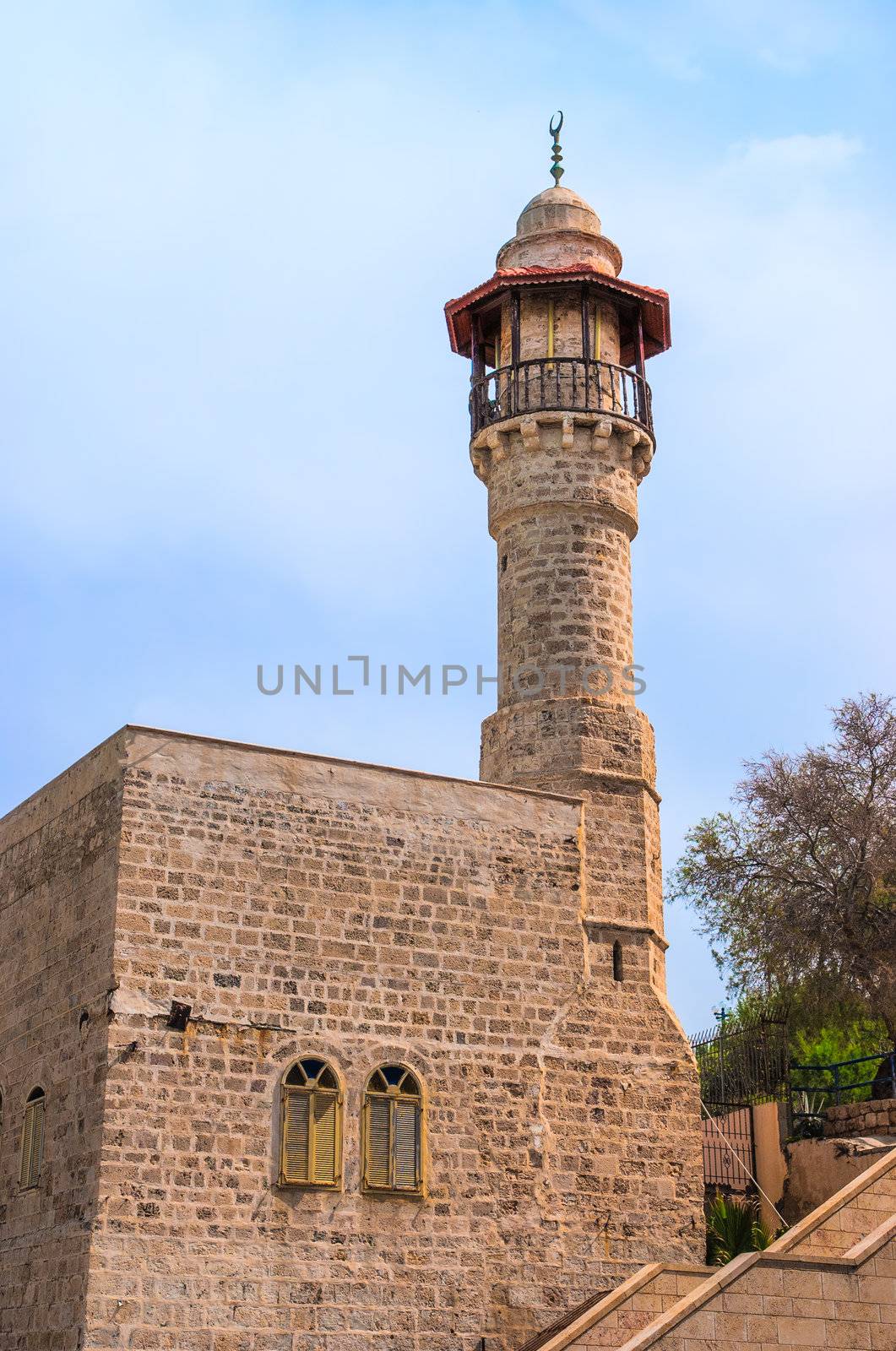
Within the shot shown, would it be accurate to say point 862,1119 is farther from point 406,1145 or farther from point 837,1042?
point 837,1042

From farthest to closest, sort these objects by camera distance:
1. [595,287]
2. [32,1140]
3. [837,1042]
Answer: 1. [837,1042]
2. [595,287]
3. [32,1140]

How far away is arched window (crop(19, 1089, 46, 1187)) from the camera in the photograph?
586 inches

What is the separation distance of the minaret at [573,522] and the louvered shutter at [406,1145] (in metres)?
2.95

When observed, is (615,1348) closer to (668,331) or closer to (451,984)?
(451,984)

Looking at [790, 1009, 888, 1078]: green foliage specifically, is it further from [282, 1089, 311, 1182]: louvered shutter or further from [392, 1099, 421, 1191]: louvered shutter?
[282, 1089, 311, 1182]: louvered shutter

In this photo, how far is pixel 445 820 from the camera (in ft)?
54.0

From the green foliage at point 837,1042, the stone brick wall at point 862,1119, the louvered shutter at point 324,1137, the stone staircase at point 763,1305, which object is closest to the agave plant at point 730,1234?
the stone brick wall at point 862,1119

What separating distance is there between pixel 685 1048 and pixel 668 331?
30.4ft

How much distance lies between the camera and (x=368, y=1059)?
1520 cm

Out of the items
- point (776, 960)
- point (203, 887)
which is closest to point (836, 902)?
point (776, 960)

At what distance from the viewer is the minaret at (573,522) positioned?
18.0 meters

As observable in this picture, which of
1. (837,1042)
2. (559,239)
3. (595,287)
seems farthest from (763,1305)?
(837,1042)

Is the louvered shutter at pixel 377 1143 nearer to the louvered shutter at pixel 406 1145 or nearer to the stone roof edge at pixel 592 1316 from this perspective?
the louvered shutter at pixel 406 1145

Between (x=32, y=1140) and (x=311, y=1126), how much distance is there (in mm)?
2646
